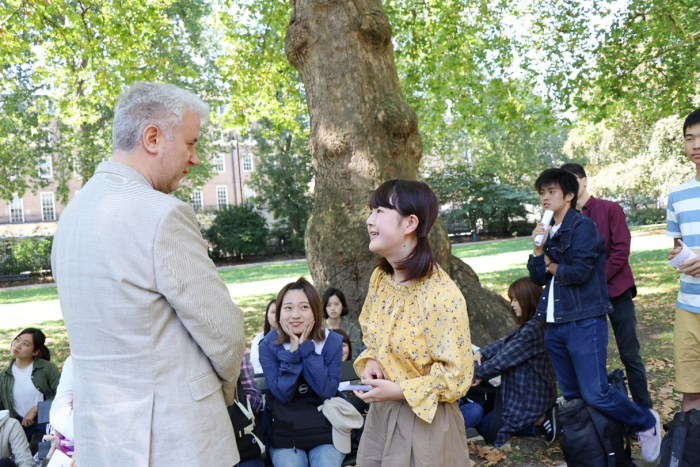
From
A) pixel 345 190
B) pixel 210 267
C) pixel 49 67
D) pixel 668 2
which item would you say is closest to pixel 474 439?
pixel 345 190

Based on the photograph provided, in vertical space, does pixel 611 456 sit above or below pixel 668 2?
below

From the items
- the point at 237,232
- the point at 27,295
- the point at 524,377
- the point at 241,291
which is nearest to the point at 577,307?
the point at 524,377

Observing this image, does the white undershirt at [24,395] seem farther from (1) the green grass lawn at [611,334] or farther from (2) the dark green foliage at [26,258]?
(2) the dark green foliage at [26,258]

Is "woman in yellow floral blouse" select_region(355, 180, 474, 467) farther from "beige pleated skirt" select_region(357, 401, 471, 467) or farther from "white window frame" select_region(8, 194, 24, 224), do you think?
"white window frame" select_region(8, 194, 24, 224)

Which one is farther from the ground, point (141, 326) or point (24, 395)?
point (141, 326)

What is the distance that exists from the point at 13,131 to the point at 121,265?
2573cm

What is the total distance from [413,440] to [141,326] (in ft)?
4.23

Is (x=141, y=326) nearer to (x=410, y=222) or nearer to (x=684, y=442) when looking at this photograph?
(x=410, y=222)

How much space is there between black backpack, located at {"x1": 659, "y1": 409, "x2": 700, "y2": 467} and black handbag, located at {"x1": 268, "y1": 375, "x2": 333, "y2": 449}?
Result: 7.20 ft

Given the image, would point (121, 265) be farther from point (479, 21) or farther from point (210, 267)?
point (479, 21)

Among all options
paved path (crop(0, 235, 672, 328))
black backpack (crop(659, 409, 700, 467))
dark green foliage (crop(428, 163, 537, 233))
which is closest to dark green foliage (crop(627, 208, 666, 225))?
dark green foliage (crop(428, 163, 537, 233))

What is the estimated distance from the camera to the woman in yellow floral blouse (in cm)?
236

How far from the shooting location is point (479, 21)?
40.7 ft

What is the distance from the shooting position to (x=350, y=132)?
6.29 meters
